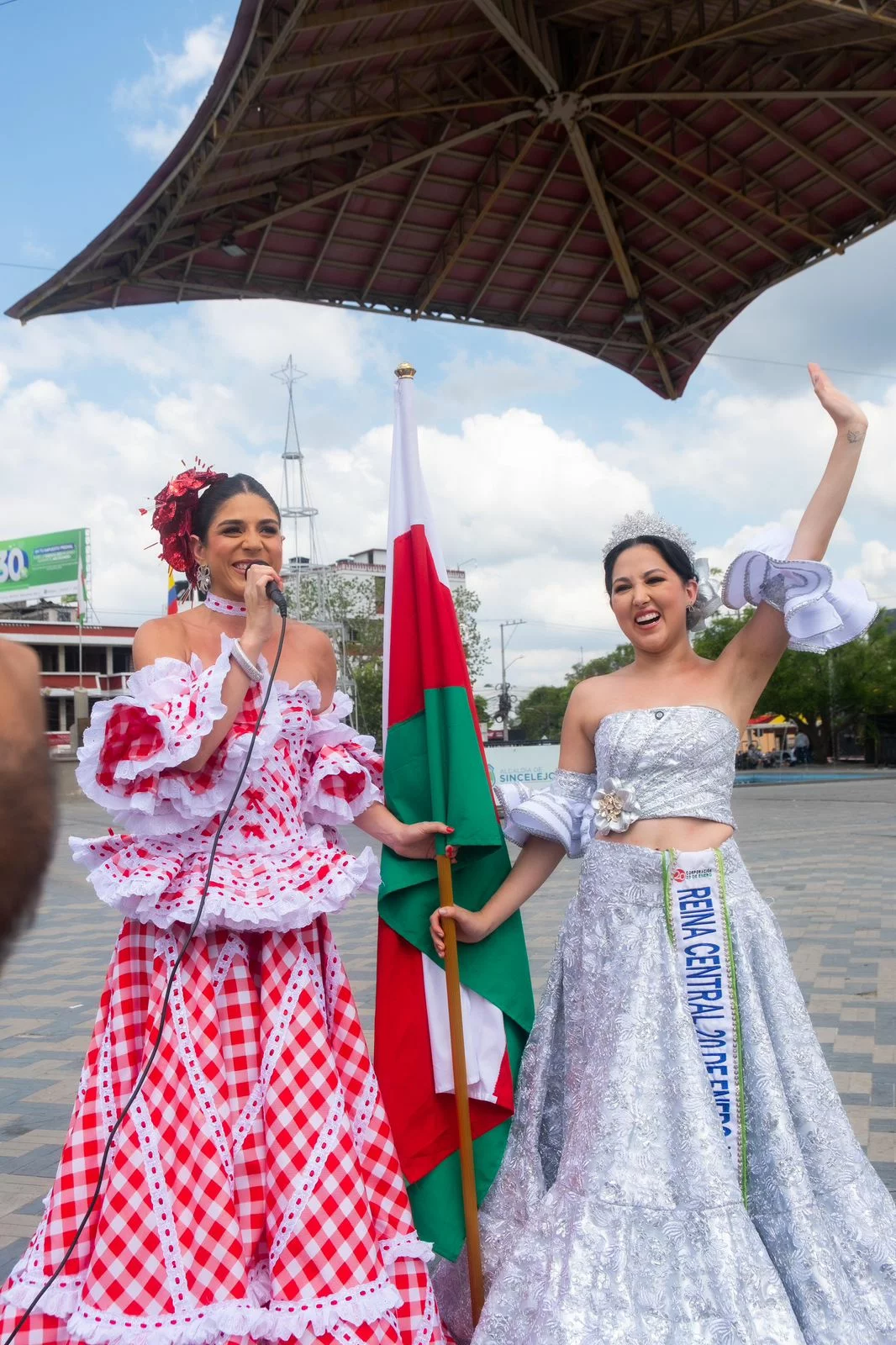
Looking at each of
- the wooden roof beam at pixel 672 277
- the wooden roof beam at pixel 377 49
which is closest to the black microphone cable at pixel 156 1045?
the wooden roof beam at pixel 377 49

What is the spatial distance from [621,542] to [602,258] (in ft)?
32.1

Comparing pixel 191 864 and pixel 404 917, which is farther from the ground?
pixel 191 864

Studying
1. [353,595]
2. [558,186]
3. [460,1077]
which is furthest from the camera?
[353,595]

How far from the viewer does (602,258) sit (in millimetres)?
11711

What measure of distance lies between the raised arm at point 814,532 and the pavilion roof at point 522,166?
748 centimetres

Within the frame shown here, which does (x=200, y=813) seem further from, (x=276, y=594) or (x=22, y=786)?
(x=22, y=786)

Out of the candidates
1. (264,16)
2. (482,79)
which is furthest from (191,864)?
(482,79)

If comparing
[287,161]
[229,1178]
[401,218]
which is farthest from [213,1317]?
[401,218]

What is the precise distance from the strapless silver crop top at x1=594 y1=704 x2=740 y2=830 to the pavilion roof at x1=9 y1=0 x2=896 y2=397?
7.85 m

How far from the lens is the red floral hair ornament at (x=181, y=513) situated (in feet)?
9.07

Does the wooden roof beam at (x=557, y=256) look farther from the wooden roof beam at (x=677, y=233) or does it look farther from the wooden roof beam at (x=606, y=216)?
the wooden roof beam at (x=677, y=233)

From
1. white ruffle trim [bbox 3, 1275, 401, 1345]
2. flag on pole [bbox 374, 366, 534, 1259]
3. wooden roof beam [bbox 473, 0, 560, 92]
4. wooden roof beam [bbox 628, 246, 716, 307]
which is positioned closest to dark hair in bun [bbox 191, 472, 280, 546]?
flag on pole [bbox 374, 366, 534, 1259]

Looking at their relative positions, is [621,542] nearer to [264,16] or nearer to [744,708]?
[744,708]

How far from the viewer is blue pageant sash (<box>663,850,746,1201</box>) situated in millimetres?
2455
